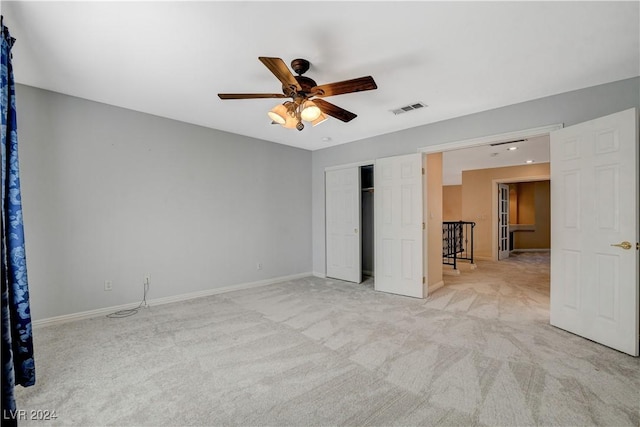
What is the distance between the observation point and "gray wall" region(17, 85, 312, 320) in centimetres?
309

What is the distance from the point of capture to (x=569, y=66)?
2527 millimetres

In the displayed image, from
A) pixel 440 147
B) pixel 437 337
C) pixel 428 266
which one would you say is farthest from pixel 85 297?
pixel 440 147

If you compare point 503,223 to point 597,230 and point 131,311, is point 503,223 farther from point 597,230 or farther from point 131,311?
point 131,311

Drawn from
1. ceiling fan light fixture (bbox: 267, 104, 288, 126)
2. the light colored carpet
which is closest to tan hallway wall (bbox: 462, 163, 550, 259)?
the light colored carpet

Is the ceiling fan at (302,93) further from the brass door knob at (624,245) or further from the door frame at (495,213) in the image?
the door frame at (495,213)

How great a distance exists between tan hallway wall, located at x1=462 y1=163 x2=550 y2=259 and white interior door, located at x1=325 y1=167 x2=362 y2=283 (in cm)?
474

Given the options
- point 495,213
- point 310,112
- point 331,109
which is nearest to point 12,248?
point 310,112

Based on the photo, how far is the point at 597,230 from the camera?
270cm

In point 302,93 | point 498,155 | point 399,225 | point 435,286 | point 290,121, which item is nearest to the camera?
point 302,93

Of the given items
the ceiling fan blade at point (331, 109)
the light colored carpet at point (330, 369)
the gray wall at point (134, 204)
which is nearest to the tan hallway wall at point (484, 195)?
the light colored carpet at point (330, 369)

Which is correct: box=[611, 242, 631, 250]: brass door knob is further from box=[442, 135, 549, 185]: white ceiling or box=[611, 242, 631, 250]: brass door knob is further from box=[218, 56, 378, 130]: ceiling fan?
box=[218, 56, 378, 130]: ceiling fan

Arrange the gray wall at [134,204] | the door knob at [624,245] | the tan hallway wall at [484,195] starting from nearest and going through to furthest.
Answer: the door knob at [624,245]
the gray wall at [134,204]
the tan hallway wall at [484,195]

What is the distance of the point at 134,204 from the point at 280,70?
2.91 m

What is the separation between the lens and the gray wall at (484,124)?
110 inches
